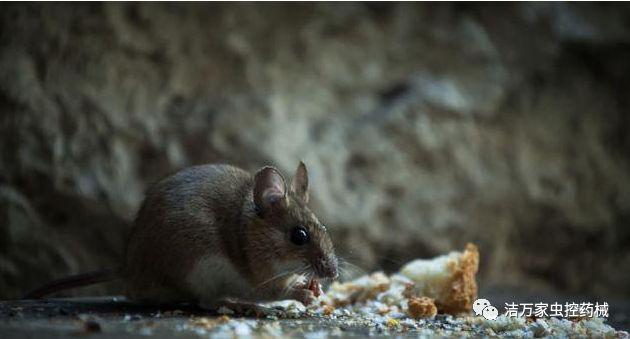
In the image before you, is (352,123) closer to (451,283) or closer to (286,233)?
(451,283)

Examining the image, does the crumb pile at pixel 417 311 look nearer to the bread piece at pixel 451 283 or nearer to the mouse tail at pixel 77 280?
the bread piece at pixel 451 283

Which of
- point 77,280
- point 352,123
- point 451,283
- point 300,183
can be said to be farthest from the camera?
point 352,123

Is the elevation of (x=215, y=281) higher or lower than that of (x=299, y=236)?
lower

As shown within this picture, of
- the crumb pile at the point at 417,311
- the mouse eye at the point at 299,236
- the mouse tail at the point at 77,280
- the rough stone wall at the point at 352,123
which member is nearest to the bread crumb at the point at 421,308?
the crumb pile at the point at 417,311

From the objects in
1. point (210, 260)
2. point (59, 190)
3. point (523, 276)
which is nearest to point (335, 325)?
point (210, 260)

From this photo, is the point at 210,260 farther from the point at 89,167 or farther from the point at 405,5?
the point at 405,5

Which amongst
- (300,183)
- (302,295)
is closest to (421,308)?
(302,295)

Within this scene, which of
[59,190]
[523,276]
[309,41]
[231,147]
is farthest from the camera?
[523,276]
